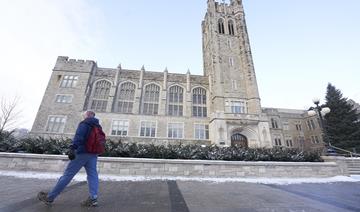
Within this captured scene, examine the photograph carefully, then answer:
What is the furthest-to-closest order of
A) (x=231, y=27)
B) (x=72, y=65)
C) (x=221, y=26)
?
(x=231, y=27), (x=221, y=26), (x=72, y=65)

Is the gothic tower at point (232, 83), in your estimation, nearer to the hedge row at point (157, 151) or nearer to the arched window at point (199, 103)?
the arched window at point (199, 103)

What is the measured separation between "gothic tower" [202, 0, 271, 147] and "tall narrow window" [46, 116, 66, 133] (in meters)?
18.5

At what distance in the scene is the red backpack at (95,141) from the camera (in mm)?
3223

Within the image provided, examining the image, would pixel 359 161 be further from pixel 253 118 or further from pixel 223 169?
pixel 253 118

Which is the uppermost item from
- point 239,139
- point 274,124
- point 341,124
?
point 274,124

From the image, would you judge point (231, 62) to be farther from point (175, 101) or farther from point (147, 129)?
point (147, 129)

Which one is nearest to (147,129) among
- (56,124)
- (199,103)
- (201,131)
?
(201,131)

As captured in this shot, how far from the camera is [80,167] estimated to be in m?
3.21

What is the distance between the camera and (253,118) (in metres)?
20.2

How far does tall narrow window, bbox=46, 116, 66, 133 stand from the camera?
19766 mm

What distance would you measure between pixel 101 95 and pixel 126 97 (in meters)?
3.49

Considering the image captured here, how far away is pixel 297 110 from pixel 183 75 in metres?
42.5

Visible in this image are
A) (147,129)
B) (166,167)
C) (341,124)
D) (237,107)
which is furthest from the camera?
(341,124)

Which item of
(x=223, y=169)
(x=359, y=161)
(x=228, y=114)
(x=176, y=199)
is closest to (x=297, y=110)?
(x=228, y=114)
